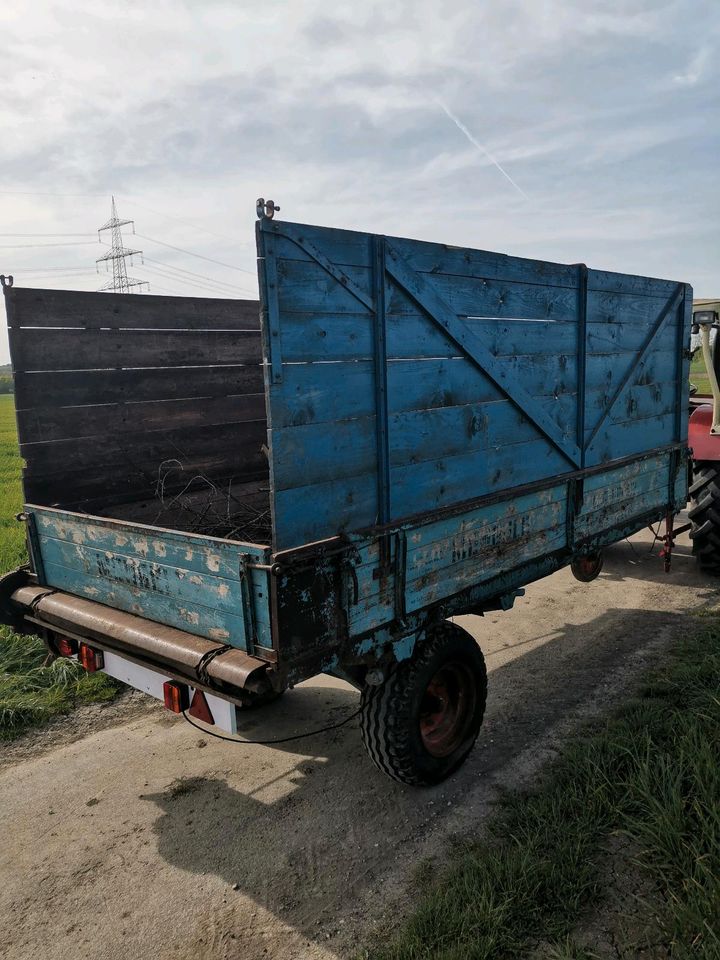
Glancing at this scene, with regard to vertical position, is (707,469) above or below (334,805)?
above

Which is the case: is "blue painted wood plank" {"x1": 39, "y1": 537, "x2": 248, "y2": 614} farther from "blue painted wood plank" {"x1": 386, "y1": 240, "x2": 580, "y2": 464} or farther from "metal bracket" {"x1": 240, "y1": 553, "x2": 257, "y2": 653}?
"blue painted wood plank" {"x1": 386, "y1": 240, "x2": 580, "y2": 464}

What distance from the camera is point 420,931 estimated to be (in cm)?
252

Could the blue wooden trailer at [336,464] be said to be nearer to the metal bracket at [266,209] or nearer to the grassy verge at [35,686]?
the metal bracket at [266,209]

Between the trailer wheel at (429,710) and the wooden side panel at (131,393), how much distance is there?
221 cm

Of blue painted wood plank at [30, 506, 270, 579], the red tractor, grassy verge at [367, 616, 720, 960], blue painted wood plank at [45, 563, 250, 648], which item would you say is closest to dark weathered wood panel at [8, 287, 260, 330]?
blue painted wood plank at [30, 506, 270, 579]

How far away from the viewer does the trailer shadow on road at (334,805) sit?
296 cm

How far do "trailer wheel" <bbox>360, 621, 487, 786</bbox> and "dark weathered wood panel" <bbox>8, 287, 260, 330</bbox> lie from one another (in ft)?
8.81

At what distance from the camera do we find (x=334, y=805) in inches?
138

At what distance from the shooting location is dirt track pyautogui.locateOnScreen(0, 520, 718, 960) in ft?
9.02

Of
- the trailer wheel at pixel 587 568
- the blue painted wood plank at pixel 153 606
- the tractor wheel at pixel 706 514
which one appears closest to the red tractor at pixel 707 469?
the tractor wheel at pixel 706 514

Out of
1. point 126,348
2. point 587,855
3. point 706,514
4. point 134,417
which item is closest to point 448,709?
point 587,855

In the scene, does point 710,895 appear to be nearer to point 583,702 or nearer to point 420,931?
point 420,931

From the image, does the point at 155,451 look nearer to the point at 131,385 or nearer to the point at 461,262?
the point at 131,385

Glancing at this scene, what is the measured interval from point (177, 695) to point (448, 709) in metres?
1.45
